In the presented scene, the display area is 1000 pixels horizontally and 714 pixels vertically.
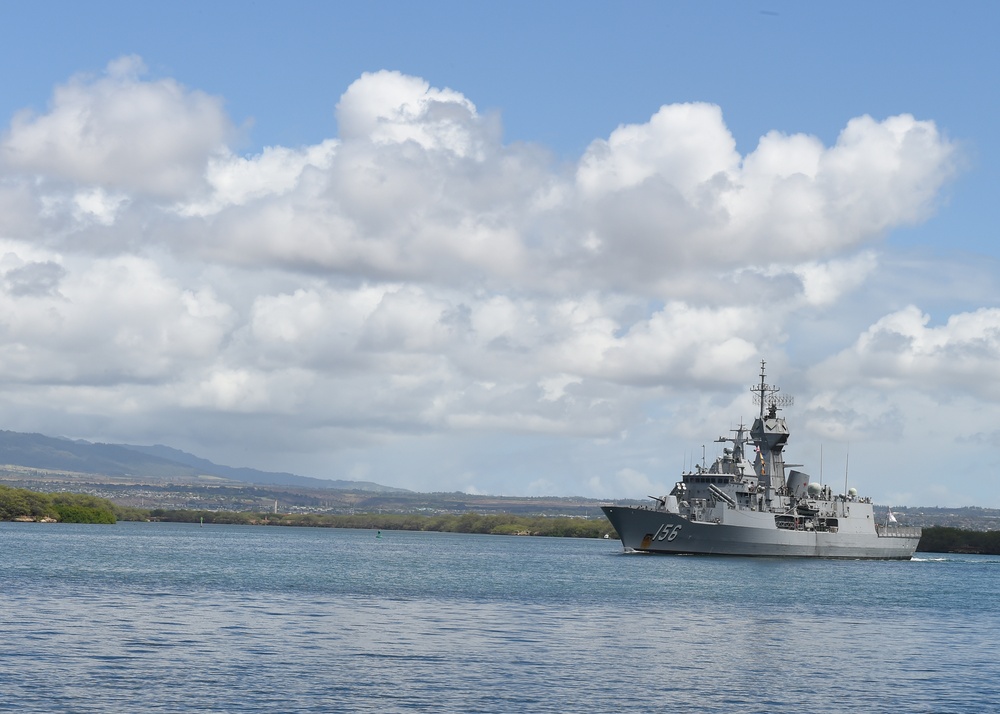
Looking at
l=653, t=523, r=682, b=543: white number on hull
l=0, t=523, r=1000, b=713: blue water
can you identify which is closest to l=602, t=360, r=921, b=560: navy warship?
l=653, t=523, r=682, b=543: white number on hull

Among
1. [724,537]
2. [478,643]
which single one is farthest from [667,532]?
[478,643]

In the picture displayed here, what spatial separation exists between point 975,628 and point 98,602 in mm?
47335

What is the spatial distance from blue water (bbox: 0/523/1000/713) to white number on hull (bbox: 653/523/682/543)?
29.6 metres

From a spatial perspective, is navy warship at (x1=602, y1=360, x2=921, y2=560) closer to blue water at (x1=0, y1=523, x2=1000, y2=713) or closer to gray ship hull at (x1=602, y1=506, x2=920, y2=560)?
gray ship hull at (x1=602, y1=506, x2=920, y2=560)

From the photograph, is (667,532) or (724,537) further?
(667,532)

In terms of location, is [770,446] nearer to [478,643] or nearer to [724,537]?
[724,537]

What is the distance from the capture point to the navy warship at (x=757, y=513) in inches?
5148

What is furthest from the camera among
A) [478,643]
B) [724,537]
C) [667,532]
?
[667,532]

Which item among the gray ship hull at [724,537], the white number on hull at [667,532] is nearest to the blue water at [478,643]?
the gray ship hull at [724,537]

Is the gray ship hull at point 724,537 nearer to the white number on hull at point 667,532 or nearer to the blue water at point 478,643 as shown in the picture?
the white number on hull at point 667,532

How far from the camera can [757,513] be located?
431ft

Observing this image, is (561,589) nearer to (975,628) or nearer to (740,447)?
(975,628)

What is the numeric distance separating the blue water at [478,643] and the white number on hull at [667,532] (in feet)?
97.1

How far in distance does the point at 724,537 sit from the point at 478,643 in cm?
8120
